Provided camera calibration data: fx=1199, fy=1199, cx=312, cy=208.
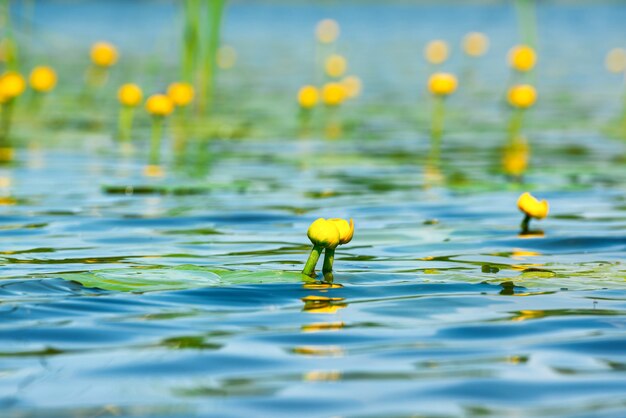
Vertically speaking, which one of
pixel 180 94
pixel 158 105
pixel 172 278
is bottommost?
pixel 172 278

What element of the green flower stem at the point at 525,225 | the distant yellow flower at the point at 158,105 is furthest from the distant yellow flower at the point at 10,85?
the green flower stem at the point at 525,225

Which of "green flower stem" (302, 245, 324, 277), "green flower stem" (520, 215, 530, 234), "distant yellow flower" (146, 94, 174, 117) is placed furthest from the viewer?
"distant yellow flower" (146, 94, 174, 117)

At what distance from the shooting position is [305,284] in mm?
3512

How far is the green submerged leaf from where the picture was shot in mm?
3432

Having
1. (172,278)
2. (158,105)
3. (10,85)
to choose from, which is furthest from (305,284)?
(10,85)

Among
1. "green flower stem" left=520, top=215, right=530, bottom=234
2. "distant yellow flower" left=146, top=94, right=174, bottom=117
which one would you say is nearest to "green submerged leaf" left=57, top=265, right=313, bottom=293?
"green flower stem" left=520, top=215, right=530, bottom=234

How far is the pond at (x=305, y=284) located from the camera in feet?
8.20

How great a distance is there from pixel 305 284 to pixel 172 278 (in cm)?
39

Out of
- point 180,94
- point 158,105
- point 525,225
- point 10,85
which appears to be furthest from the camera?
point 180,94

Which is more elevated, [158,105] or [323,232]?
[158,105]

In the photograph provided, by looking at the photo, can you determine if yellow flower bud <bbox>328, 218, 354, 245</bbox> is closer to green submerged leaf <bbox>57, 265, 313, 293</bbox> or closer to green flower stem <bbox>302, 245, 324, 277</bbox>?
green flower stem <bbox>302, 245, 324, 277</bbox>

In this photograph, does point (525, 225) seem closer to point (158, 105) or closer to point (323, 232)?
point (323, 232)

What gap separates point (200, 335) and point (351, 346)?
0.38 meters

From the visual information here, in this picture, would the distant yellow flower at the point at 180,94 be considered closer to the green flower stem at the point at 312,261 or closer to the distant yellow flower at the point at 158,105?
the distant yellow flower at the point at 158,105
